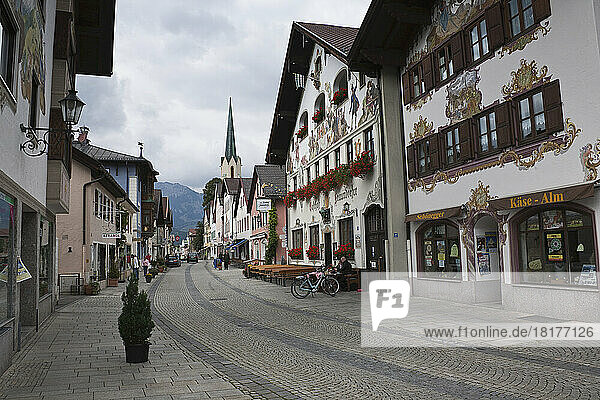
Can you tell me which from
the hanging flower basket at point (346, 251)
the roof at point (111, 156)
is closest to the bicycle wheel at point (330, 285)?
the hanging flower basket at point (346, 251)

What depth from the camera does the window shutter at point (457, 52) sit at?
15.9 m

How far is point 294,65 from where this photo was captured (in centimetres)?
2897

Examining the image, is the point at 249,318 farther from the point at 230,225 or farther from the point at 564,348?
the point at 230,225

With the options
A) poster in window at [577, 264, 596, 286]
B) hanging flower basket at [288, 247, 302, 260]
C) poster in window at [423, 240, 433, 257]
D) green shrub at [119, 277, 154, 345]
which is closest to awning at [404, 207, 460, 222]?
poster in window at [423, 240, 433, 257]

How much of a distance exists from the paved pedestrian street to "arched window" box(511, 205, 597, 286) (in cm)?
330

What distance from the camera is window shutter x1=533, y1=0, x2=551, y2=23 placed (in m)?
12.6

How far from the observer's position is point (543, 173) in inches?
502

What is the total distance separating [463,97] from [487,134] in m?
1.59

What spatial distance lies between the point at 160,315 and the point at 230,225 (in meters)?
56.1

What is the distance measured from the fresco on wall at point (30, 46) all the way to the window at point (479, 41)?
36.0 ft

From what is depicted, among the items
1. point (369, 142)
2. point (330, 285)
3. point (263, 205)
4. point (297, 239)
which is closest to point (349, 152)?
point (369, 142)

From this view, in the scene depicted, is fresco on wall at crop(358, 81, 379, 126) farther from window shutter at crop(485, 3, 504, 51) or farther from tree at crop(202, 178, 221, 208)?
tree at crop(202, 178, 221, 208)

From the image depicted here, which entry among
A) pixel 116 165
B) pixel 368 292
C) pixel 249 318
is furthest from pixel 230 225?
pixel 249 318

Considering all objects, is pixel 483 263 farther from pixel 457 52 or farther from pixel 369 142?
pixel 369 142
